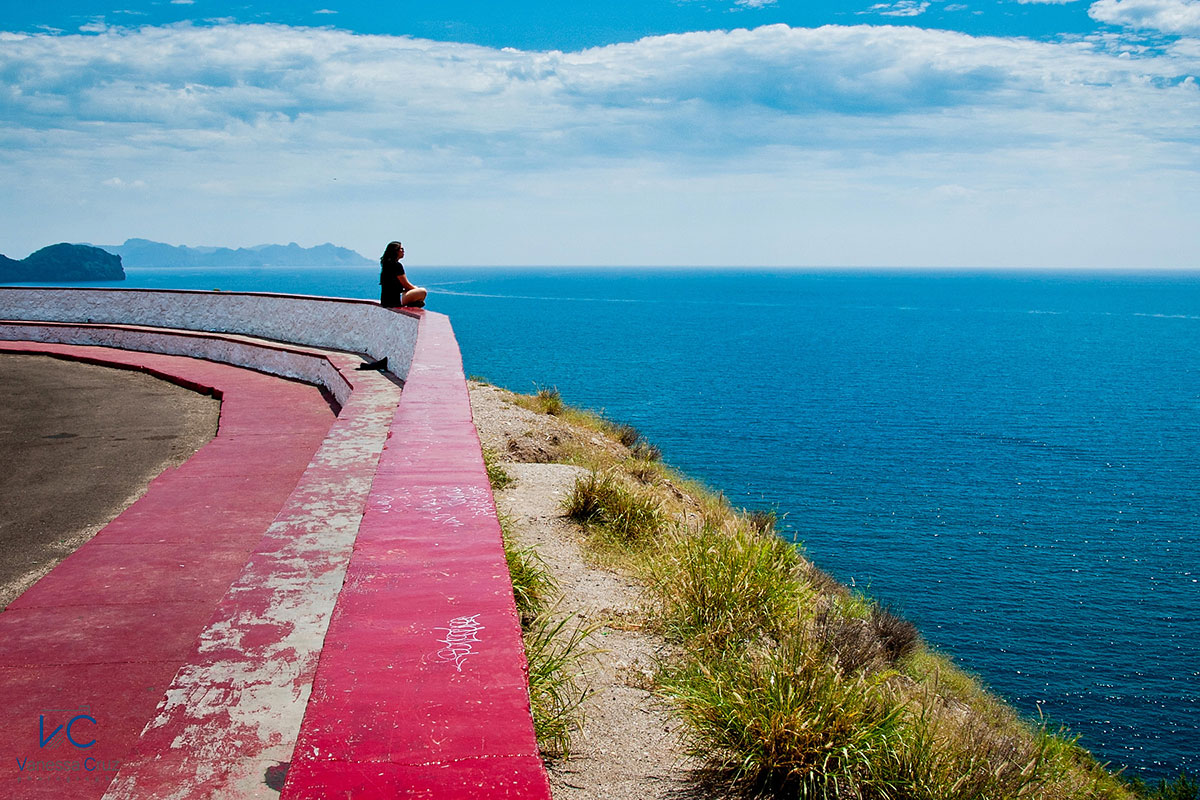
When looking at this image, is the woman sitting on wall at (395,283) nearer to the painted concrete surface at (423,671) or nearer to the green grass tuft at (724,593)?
the green grass tuft at (724,593)

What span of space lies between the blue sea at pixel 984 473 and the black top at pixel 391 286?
12.5m

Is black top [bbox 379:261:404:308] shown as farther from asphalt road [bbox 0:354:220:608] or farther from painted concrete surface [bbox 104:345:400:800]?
painted concrete surface [bbox 104:345:400:800]

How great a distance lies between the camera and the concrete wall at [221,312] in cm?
1298

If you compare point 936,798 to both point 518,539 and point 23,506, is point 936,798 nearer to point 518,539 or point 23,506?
point 518,539

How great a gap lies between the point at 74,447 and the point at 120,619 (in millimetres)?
4836

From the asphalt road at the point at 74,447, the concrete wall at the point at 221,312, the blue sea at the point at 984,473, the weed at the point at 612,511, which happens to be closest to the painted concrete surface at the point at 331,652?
the asphalt road at the point at 74,447

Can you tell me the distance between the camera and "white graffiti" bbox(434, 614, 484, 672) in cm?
204

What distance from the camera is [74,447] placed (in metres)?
7.74

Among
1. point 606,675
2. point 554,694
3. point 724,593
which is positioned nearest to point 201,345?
point 724,593

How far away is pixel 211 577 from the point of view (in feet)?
14.1

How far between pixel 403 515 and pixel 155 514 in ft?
9.92

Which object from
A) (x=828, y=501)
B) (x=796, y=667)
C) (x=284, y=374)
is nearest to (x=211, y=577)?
(x=796, y=667)

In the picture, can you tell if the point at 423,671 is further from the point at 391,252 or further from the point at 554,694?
the point at 391,252

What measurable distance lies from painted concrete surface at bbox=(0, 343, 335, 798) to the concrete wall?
20.3ft
